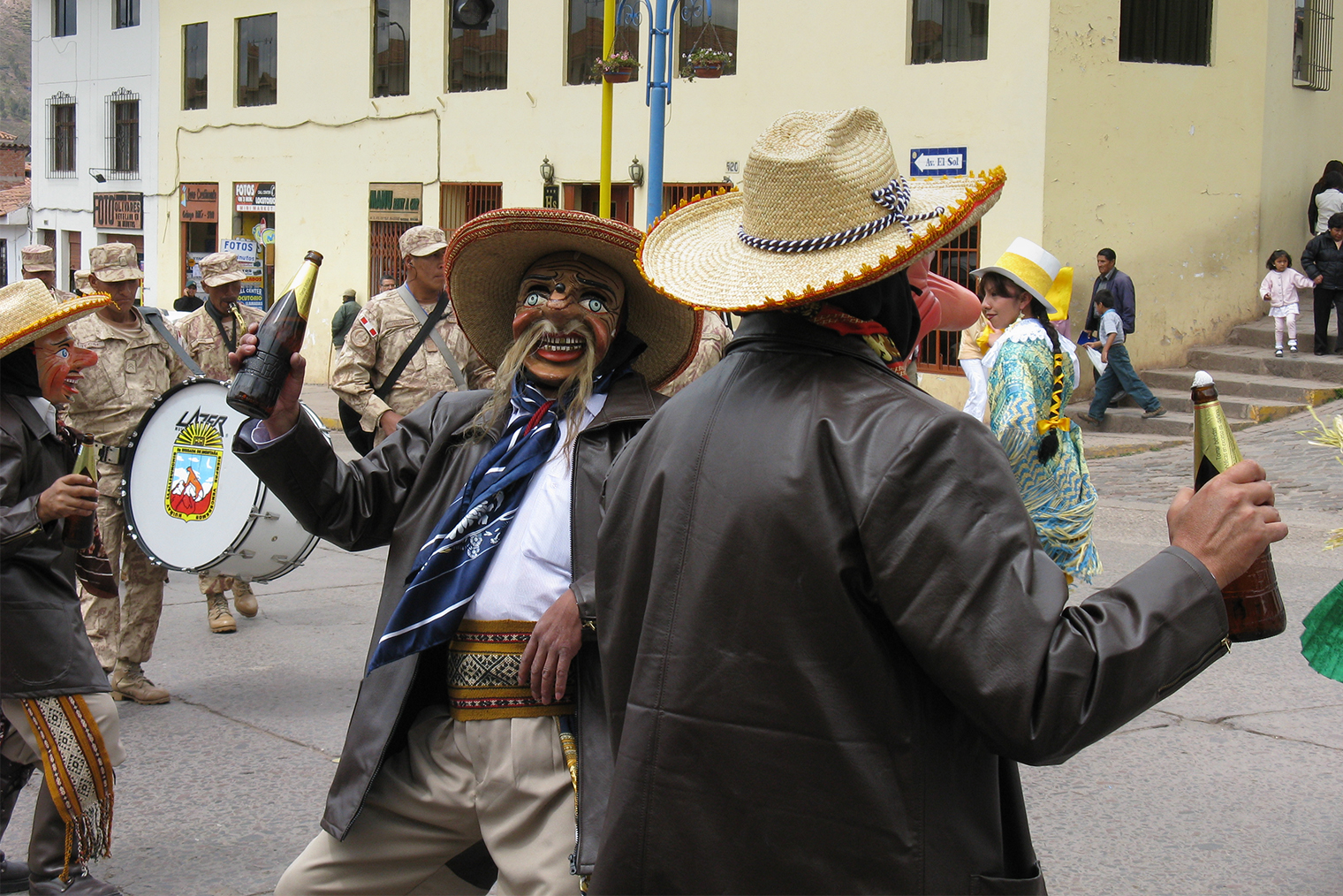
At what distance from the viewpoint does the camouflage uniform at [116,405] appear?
6.23 m

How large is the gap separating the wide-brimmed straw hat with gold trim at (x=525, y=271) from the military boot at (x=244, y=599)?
4.53 m

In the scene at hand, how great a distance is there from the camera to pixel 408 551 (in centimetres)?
290

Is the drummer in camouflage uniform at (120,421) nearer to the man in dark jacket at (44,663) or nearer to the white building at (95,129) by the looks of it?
the man in dark jacket at (44,663)

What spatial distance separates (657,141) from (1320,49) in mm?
9620

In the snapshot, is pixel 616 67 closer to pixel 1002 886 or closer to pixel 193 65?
pixel 1002 886

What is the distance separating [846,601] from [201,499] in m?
4.38

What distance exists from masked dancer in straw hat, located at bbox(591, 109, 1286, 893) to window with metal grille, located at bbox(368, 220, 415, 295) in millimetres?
20253

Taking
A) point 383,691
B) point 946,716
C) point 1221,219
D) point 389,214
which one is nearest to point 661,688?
point 946,716

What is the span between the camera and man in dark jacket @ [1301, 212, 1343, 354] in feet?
49.6

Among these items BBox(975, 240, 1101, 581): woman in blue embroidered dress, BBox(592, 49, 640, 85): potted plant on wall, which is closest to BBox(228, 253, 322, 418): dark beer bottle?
Answer: BBox(975, 240, 1101, 581): woman in blue embroidered dress

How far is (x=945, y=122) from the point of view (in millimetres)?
15203

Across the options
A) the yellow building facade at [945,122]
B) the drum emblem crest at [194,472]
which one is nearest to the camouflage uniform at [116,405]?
the drum emblem crest at [194,472]

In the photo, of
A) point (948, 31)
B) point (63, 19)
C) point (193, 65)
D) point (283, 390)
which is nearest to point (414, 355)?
point (283, 390)

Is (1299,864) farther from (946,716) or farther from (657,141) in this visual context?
(657,141)
